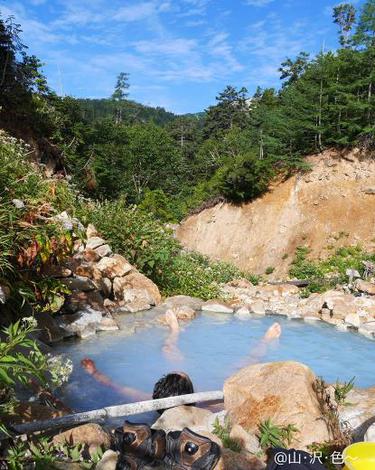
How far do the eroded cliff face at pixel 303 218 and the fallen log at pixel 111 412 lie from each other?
14.5 m

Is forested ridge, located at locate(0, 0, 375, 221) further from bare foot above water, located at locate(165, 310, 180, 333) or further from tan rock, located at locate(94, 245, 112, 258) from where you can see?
bare foot above water, located at locate(165, 310, 180, 333)

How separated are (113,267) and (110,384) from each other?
392cm

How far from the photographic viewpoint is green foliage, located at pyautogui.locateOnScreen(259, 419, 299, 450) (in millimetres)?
3084

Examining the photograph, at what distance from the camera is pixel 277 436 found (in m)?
3.11

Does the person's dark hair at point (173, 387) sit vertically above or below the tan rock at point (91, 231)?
below

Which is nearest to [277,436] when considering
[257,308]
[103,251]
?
[103,251]

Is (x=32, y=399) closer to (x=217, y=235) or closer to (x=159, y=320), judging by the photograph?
(x=159, y=320)

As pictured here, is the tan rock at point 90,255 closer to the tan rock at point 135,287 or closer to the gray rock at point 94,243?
the gray rock at point 94,243

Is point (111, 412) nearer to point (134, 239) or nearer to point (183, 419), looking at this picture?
point (183, 419)

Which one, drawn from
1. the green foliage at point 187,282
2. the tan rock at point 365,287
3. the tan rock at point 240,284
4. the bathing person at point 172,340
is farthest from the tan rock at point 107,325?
the tan rock at point 365,287

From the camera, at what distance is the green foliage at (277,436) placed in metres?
3.08

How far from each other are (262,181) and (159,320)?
14937 millimetres

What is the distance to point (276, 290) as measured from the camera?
39.8ft

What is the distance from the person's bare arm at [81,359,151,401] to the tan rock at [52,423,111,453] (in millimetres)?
1528
